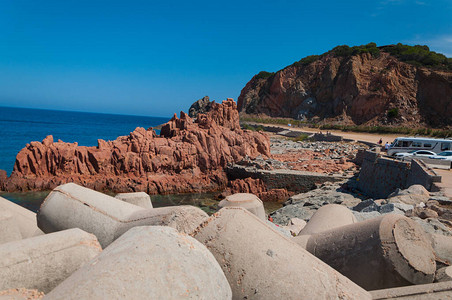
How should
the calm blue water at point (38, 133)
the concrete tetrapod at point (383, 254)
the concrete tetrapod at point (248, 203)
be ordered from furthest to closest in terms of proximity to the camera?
1. the calm blue water at point (38, 133)
2. the concrete tetrapod at point (248, 203)
3. the concrete tetrapod at point (383, 254)

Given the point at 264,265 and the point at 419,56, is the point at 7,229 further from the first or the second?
the point at 419,56

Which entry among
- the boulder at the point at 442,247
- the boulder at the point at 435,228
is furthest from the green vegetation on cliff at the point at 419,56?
the boulder at the point at 442,247

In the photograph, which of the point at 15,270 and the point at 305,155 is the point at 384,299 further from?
the point at 305,155

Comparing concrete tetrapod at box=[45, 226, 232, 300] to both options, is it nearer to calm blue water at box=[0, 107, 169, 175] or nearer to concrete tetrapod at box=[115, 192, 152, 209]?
concrete tetrapod at box=[115, 192, 152, 209]

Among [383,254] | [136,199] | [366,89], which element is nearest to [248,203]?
[136,199]

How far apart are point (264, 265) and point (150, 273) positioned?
1067 millimetres

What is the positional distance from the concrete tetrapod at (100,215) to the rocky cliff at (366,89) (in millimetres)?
56151

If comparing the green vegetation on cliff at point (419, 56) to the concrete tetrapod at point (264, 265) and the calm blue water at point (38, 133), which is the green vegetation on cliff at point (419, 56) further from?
the concrete tetrapod at point (264, 265)

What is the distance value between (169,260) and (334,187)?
1840 cm

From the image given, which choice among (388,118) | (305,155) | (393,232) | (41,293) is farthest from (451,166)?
(388,118)

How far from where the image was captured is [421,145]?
22219 mm

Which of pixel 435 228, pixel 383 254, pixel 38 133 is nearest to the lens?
pixel 383 254

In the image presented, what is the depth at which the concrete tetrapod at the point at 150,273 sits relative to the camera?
1.92 m

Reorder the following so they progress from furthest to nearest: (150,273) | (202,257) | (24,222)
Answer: (24,222) → (202,257) → (150,273)
